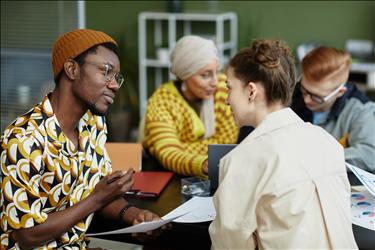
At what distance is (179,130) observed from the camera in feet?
8.52

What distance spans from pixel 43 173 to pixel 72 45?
40 centimetres

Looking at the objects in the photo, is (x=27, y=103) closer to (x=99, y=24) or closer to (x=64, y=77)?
(x=64, y=77)

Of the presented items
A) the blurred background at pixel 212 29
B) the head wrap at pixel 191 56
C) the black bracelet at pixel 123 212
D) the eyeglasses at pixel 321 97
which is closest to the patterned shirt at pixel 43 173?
the black bracelet at pixel 123 212

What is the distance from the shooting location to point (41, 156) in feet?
5.49

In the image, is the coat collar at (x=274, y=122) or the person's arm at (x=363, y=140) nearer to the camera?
the coat collar at (x=274, y=122)

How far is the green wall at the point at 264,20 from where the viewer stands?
15.6 feet

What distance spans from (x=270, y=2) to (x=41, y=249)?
3.73 meters

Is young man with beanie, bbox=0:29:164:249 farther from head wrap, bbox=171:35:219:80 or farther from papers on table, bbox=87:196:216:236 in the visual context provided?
head wrap, bbox=171:35:219:80

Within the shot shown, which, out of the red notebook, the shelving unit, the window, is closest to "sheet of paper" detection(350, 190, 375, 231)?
the red notebook

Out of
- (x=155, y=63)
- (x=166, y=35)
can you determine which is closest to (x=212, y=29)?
(x=166, y=35)

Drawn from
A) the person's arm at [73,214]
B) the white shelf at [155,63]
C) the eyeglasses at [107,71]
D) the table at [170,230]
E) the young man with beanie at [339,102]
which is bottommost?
the table at [170,230]

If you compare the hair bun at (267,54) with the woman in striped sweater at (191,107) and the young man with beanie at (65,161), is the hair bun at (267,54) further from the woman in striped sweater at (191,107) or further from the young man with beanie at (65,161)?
the woman in striped sweater at (191,107)

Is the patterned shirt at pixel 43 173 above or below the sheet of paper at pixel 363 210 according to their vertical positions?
above

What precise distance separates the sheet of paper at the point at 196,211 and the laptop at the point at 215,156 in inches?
3.8
